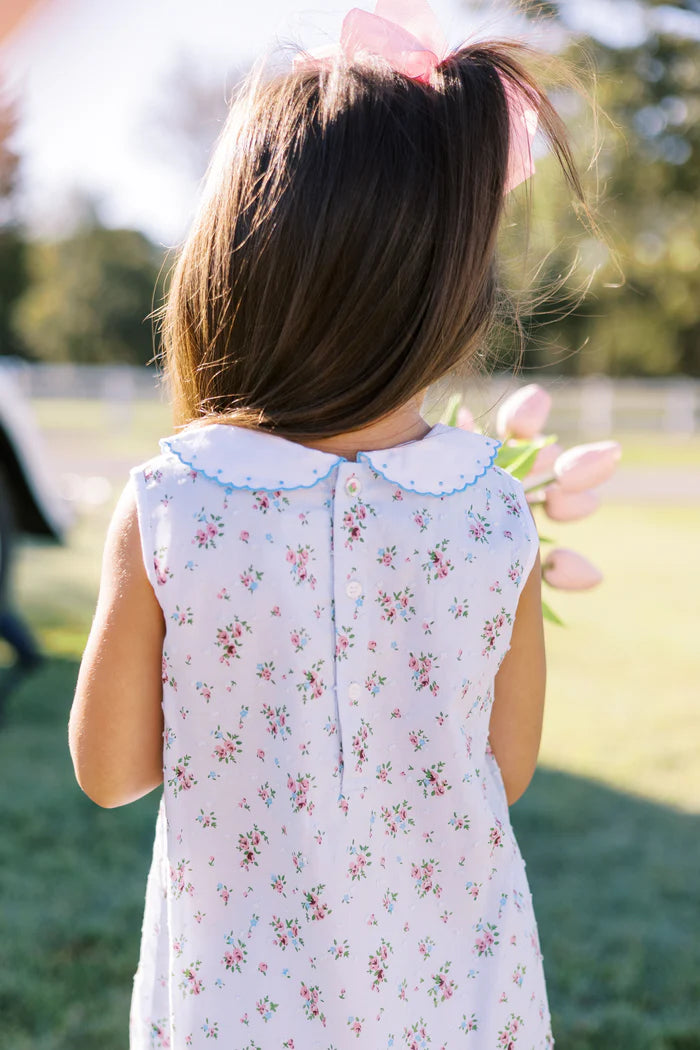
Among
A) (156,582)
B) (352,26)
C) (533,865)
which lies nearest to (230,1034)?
(156,582)

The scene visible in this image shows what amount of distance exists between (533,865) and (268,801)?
200 centimetres

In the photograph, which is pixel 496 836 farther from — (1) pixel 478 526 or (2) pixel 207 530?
(2) pixel 207 530

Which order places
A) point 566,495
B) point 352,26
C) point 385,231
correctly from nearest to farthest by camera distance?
point 385,231 < point 352,26 < point 566,495

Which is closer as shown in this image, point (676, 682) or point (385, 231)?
point (385, 231)

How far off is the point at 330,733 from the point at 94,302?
2951 cm

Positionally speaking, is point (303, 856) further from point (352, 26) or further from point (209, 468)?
point (352, 26)

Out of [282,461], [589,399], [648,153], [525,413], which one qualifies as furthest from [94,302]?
[282,461]

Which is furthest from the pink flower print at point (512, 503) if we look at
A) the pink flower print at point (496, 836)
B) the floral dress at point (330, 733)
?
the pink flower print at point (496, 836)

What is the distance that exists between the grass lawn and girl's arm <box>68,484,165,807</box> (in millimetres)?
1248

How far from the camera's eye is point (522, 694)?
112cm

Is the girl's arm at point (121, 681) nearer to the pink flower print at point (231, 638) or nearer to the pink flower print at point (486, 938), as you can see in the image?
the pink flower print at point (231, 638)

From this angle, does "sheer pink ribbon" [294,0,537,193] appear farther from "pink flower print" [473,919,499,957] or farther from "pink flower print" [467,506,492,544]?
"pink flower print" [473,919,499,957]

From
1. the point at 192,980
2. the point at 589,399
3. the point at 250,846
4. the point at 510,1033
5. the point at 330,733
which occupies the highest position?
the point at 330,733

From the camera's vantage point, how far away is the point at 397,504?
0.99 m
